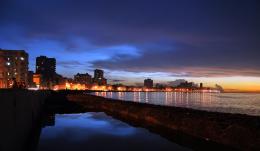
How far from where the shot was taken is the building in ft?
427

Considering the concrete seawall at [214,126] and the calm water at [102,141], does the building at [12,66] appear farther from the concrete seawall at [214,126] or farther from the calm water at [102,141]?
the calm water at [102,141]

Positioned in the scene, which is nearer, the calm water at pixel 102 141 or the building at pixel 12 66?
the calm water at pixel 102 141

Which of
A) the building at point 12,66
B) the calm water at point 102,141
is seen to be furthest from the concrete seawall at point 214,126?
the building at point 12,66

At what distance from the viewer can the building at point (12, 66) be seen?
130000mm

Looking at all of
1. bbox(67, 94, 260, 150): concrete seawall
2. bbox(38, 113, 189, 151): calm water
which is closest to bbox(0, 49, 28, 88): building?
bbox(67, 94, 260, 150): concrete seawall

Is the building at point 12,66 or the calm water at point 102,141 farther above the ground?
the building at point 12,66

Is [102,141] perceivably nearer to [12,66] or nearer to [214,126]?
[214,126]

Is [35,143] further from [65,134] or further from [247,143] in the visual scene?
[247,143]

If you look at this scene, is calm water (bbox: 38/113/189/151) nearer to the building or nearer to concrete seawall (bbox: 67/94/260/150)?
concrete seawall (bbox: 67/94/260/150)

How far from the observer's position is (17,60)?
502 ft

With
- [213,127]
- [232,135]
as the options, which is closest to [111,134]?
[213,127]

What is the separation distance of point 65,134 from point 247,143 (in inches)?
592

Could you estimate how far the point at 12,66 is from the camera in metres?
146

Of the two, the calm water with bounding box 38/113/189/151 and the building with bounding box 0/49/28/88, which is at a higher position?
the building with bounding box 0/49/28/88
